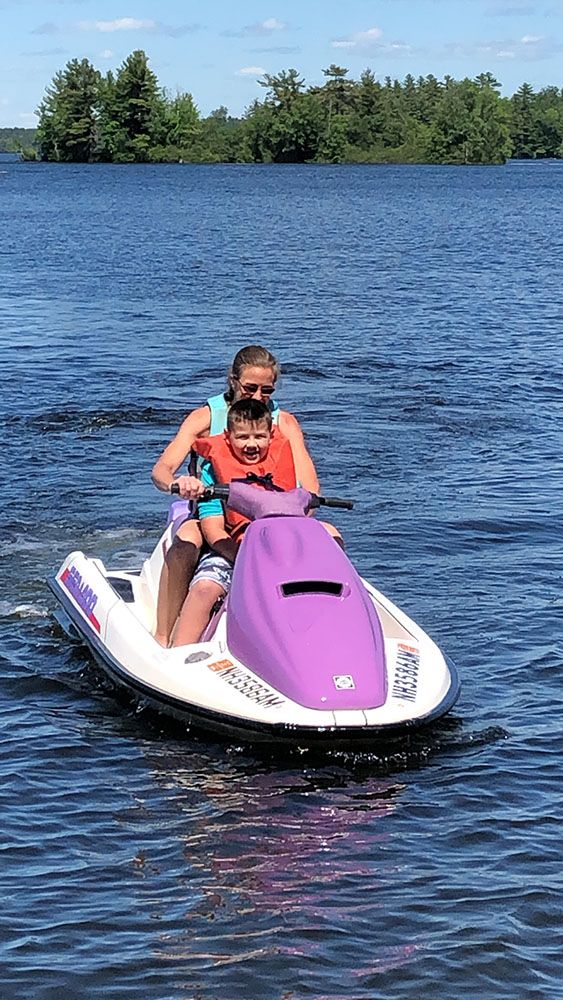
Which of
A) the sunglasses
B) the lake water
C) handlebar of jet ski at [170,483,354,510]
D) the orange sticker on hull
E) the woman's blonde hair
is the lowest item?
the lake water

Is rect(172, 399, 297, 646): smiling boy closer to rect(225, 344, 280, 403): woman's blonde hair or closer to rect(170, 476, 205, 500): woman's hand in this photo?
rect(170, 476, 205, 500): woman's hand

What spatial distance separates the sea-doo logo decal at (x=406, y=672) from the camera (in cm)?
702

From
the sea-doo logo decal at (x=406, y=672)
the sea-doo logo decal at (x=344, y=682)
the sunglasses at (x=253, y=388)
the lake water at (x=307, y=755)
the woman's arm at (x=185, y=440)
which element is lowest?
the lake water at (x=307, y=755)

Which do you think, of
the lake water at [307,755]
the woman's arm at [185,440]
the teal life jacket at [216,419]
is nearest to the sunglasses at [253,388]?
the teal life jacket at [216,419]

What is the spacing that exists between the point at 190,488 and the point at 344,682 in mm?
1362

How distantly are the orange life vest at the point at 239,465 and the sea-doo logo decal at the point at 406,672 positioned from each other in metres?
1.05

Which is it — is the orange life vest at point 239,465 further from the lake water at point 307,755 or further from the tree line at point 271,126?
the tree line at point 271,126

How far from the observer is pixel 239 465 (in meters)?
8.00

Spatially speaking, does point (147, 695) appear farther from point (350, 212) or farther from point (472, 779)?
point (350, 212)

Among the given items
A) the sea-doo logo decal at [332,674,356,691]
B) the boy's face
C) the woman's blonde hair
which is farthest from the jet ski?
the woman's blonde hair

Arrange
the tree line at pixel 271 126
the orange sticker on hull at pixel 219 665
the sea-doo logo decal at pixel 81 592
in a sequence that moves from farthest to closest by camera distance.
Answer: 1. the tree line at pixel 271 126
2. the sea-doo logo decal at pixel 81 592
3. the orange sticker on hull at pixel 219 665

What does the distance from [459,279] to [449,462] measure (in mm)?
19157

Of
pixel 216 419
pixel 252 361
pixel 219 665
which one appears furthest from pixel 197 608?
pixel 252 361

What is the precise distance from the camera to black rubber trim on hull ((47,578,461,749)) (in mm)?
6766
